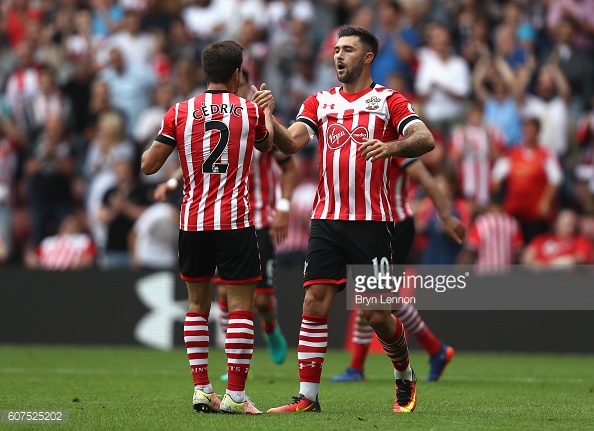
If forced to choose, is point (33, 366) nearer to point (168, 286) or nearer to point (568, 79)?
point (168, 286)

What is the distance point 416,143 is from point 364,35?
3.19ft

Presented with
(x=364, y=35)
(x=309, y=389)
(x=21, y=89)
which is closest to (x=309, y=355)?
(x=309, y=389)

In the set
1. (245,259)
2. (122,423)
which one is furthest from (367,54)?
(122,423)

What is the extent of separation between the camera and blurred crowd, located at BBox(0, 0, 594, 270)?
48.8ft

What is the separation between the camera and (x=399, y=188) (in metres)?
9.56

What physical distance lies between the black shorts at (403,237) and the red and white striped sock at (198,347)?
113 inches

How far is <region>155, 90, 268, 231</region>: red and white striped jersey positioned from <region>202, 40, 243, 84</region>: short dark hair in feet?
0.35

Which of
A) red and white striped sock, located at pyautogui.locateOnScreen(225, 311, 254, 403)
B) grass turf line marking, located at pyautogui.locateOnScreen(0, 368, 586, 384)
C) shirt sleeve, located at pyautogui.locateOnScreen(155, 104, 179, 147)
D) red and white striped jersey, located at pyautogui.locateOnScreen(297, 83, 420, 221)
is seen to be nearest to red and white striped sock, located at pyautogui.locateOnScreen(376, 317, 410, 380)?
red and white striped jersey, located at pyautogui.locateOnScreen(297, 83, 420, 221)

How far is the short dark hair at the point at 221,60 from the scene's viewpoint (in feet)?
22.8

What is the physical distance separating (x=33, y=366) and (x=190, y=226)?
5.08 metres

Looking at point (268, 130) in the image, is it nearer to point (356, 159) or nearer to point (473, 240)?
point (356, 159)

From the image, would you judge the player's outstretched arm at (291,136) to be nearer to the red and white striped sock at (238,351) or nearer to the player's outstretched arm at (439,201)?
the red and white striped sock at (238,351)

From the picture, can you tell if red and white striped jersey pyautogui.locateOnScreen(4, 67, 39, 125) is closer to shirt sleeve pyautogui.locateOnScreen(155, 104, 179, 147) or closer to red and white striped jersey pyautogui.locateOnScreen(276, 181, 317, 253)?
red and white striped jersey pyautogui.locateOnScreen(276, 181, 317, 253)

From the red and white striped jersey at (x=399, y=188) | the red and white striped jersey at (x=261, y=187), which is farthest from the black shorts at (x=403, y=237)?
the red and white striped jersey at (x=261, y=187)
